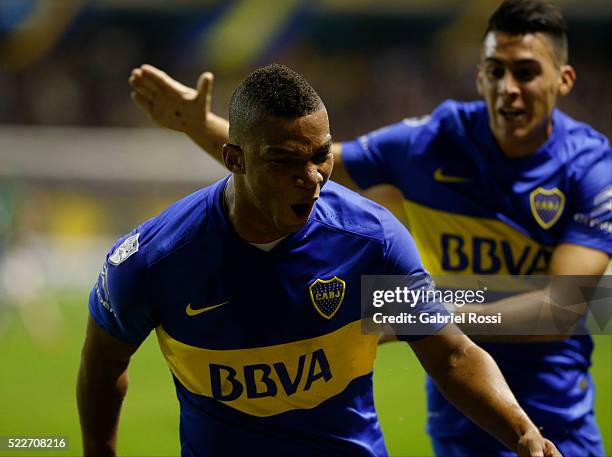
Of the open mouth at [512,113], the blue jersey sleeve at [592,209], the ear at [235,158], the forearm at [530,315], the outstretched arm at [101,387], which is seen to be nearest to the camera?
the ear at [235,158]

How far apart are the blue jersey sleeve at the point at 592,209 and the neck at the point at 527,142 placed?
0.83 feet

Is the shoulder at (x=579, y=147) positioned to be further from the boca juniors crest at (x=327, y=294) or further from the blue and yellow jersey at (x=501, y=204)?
the boca juniors crest at (x=327, y=294)

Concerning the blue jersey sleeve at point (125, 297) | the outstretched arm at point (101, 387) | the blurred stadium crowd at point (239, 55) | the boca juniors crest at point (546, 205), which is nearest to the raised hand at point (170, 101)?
the blue jersey sleeve at point (125, 297)

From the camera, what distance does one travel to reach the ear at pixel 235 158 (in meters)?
3.09

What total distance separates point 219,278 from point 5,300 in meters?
9.84

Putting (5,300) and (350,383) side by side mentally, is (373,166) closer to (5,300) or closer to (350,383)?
(350,383)

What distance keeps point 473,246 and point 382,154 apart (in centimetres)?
62

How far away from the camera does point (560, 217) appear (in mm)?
4582

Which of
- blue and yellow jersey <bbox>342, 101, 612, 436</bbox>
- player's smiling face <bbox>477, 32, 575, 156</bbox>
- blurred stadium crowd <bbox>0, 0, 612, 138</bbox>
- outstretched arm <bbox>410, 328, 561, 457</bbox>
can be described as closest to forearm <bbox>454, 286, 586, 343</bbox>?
blue and yellow jersey <bbox>342, 101, 612, 436</bbox>

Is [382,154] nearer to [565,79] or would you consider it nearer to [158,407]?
[565,79]

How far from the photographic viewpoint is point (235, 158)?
3.11 meters

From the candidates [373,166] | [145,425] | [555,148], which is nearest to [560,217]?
[555,148]

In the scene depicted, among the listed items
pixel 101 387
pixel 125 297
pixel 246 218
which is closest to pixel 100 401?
pixel 101 387

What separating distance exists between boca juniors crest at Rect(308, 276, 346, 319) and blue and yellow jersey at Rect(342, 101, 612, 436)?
1.56m
